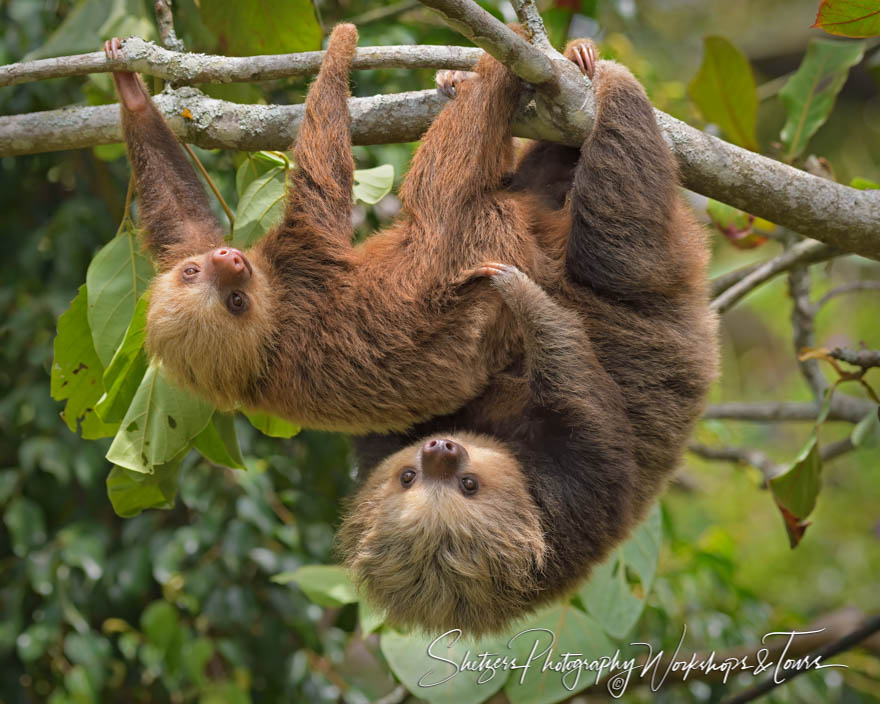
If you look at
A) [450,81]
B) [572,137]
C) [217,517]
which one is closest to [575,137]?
[572,137]

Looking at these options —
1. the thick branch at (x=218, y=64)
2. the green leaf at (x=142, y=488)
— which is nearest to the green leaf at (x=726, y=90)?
the thick branch at (x=218, y=64)

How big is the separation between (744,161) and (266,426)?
2.30 meters

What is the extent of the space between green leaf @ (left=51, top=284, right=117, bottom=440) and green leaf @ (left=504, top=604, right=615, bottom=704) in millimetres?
2183

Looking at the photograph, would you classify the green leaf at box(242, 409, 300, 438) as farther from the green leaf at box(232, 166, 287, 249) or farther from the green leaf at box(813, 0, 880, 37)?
the green leaf at box(813, 0, 880, 37)

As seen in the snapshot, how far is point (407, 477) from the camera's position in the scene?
3.37 metres

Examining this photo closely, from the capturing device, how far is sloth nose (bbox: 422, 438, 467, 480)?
10.4ft

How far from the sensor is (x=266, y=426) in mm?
3799

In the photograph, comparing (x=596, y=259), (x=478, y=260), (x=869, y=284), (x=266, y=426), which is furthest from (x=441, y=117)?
(x=869, y=284)

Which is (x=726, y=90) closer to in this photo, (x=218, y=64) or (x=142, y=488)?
(x=218, y=64)

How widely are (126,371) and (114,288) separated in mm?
372

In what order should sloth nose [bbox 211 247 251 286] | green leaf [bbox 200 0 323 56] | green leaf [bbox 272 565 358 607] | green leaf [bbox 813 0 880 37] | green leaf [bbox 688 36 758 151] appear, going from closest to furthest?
green leaf [bbox 813 0 880 37], sloth nose [bbox 211 247 251 286], green leaf [bbox 200 0 323 56], green leaf [bbox 272 565 358 607], green leaf [bbox 688 36 758 151]

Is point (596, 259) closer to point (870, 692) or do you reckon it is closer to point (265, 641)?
point (265, 641)

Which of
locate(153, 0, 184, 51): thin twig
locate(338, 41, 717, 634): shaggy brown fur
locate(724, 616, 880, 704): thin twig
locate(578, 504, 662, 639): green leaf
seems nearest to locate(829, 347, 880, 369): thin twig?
locate(338, 41, 717, 634): shaggy brown fur

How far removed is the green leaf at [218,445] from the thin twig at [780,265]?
256 cm
